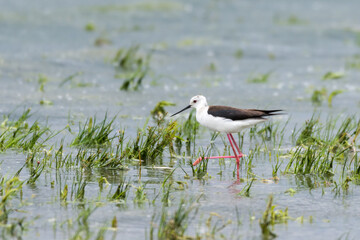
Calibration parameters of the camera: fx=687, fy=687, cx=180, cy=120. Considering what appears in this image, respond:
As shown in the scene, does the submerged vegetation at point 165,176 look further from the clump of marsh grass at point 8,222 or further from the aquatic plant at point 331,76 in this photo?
the aquatic plant at point 331,76

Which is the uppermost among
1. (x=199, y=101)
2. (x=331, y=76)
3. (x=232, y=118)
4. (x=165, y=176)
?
(x=331, y=76)

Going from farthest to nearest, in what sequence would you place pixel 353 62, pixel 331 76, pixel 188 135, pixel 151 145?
pixel 353 62 → pixel 331 76 → pixel 188 135 → pixel 151 145

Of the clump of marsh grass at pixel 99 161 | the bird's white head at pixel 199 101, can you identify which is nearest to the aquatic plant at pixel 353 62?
the bird's white head at pixel 199 101

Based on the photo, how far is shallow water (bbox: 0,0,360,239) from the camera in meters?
6.04

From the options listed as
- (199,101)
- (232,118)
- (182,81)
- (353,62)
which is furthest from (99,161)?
(353,62)

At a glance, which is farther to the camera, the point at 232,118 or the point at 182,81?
the point at 182,81

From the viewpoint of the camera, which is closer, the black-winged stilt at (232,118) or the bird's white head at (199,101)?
the black-winged stilt at (232,118)

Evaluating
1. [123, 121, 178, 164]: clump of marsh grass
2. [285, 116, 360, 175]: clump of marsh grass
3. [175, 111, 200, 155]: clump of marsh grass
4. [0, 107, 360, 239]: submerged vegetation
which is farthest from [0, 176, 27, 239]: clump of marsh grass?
[175, 111, 200, 155]: clump of marsh grass

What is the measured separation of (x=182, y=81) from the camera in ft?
50.4

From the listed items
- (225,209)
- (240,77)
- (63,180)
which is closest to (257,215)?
(225,209)

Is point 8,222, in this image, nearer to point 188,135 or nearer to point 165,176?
point 165,176

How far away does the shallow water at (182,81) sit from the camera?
6.04 metres

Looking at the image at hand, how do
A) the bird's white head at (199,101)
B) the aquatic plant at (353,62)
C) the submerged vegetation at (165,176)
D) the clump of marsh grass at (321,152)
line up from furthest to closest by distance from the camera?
1. the aquatic plant at (353,62)
2. the bird's white head at (199,101)
3. the clump of marsh grass at (321,152)
4. the submerged vegetation at (165,176)

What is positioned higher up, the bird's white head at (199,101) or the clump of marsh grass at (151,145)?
the bird's white head at (199,101)
